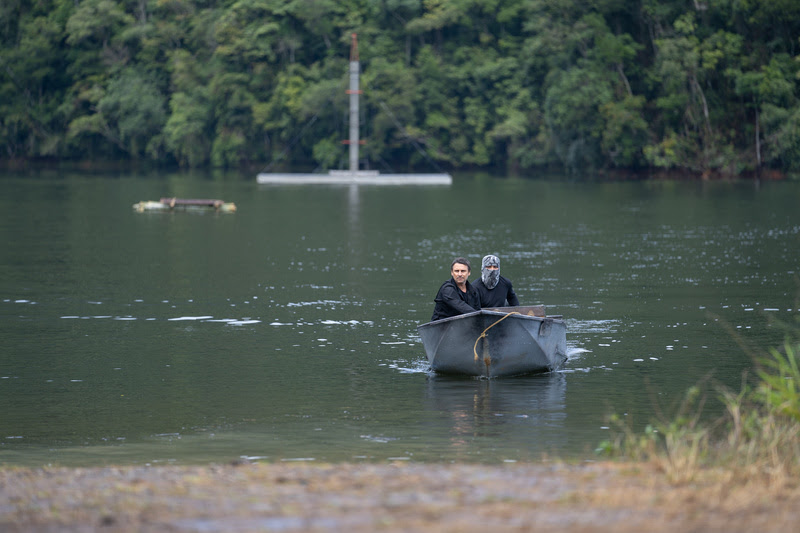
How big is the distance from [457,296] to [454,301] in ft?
0.40

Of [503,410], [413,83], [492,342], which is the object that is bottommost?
[503,410]

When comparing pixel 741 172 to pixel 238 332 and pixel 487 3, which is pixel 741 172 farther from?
pixel 238 332

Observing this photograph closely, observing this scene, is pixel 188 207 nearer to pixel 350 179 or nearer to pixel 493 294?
pixel 350 179

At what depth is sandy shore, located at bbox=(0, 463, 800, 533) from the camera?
7.54 meters

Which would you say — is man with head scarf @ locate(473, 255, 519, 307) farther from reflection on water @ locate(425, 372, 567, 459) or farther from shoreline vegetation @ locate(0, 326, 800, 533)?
shoreline vegetation @ locate(0, 326, 800, 533)

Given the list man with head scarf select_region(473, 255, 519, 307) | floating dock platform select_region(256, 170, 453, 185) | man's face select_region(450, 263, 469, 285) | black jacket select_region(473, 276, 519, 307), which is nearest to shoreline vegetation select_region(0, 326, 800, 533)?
man's face select_region(450, 263, 469, 285)

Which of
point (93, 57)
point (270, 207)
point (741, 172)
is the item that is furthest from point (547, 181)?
point (93, 57)

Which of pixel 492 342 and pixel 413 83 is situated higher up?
pixel 413 83

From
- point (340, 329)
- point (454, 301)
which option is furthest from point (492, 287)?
point (340, 329)

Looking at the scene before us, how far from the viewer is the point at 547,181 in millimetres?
79125

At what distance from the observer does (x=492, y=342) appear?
53.7ft

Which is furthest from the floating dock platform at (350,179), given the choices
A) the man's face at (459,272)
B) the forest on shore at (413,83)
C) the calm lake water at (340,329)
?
the man's face at (459,272)

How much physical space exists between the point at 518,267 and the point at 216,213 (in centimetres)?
2292

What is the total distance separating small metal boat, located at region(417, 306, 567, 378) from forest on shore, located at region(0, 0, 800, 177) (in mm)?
57329
